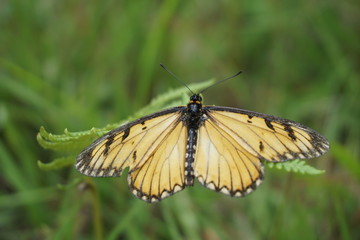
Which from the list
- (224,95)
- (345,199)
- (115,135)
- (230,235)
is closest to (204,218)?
(230,235)

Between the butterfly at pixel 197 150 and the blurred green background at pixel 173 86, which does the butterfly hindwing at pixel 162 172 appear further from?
the blurred green background at pixel 173 86

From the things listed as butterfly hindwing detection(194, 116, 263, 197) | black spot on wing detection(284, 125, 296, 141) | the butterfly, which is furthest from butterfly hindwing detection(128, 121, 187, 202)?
black spot on wing detection(284, 125, 296, 141)

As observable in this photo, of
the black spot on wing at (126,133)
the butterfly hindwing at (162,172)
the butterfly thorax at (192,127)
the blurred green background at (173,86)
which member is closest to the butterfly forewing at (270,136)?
the butterfly thorax at (192,127)

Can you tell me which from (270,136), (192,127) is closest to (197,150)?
(192,127)

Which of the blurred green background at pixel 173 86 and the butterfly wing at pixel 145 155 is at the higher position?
the blurred green background at pixel 173 86

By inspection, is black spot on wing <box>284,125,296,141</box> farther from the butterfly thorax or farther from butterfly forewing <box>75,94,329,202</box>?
the butterfly thorax

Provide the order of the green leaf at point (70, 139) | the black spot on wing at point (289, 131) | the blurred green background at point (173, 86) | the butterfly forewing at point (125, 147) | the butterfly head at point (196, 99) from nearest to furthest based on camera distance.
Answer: the green leaf at point (70, 139) → the butterfly forewing at point (125, 147) → the black spot on wing at point (289, 131) → the butterfly head at point (196, 99) → the blurred green background at point (173, 86)

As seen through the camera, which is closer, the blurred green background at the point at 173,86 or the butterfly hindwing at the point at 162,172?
the butterfly hindwing at the point at 162,172
